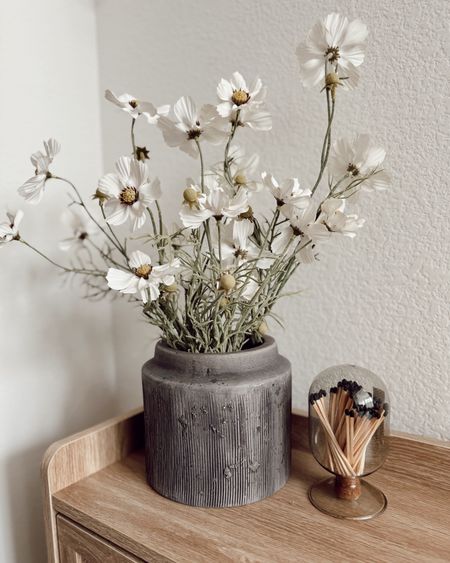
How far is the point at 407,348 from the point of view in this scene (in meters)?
0.78

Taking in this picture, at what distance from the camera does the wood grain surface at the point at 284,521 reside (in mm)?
583

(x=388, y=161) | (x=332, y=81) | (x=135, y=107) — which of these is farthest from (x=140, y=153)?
(x=388, y=161)

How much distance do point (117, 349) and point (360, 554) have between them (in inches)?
28.7

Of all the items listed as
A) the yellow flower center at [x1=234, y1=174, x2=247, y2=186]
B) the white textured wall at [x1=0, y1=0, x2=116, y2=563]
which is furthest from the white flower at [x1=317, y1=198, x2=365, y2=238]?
the white textured wall at [x1=0, y1=0, x2=116, y2=563]

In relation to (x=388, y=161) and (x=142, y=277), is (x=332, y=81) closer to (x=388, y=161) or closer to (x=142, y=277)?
(x=388, y=161)

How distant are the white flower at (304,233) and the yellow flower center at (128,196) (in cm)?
19

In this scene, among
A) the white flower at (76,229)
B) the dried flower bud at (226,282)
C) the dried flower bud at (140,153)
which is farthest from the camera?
the white flower at (76,229)

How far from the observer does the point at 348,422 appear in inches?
25.3

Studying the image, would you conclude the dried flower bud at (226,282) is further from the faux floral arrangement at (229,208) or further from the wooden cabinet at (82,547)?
the wooden cabinet at (82,547)

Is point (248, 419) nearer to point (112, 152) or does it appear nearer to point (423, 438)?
point (423, 438)

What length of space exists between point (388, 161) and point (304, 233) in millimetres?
242

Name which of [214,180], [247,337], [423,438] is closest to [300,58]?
[214,180]

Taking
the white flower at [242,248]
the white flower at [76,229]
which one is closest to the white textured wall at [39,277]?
the white flower at [76,229]

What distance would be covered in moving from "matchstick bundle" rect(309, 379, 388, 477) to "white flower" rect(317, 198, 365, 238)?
0.71 feet
